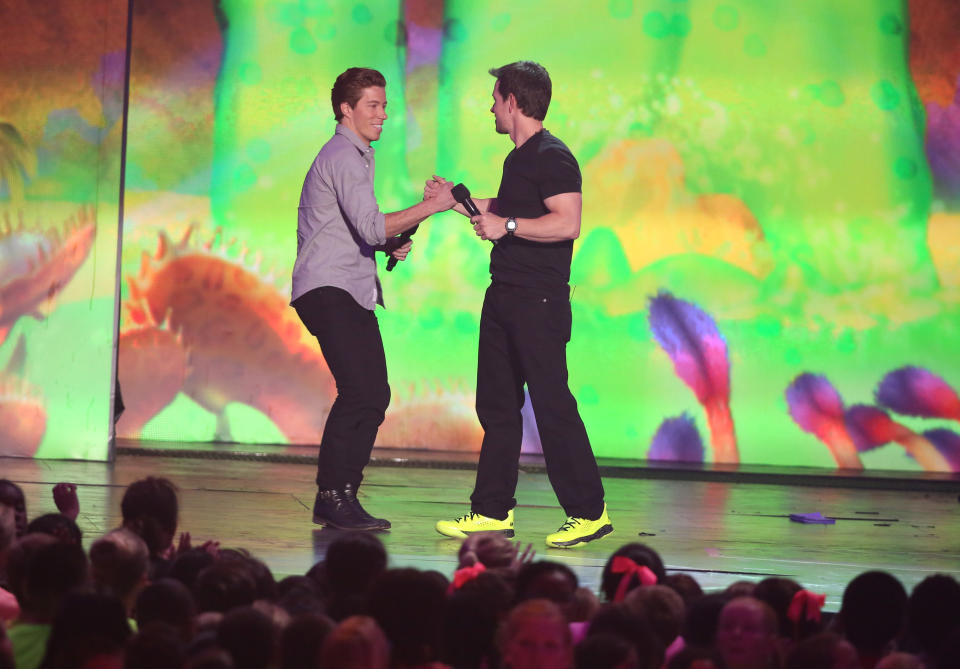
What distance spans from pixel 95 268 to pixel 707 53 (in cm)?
336

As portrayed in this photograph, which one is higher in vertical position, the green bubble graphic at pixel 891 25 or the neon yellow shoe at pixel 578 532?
the green bubble graphic at pixel 891 25

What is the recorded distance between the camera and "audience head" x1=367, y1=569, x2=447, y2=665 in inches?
102

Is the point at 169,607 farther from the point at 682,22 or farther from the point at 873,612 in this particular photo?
the point at 682,22

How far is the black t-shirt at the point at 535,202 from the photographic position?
481 centimetres

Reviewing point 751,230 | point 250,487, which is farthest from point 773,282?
point 250,487

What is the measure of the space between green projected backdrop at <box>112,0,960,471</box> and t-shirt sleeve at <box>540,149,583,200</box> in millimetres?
3018

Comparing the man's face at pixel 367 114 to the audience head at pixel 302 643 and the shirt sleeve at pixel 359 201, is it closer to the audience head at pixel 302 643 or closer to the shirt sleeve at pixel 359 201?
the shirt sleeve at pixel 359 201

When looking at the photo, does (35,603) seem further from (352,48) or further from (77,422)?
(352,48)

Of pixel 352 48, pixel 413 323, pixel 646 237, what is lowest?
pixel 413 323

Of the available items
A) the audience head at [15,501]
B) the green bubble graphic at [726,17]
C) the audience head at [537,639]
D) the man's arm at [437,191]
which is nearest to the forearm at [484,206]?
the man's arm at [437,191]

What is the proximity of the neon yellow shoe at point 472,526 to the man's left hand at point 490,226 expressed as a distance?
936 mm

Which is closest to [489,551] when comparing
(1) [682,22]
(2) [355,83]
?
(2) [355,83]

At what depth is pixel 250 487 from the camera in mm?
6129

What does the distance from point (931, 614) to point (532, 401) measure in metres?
2.03
